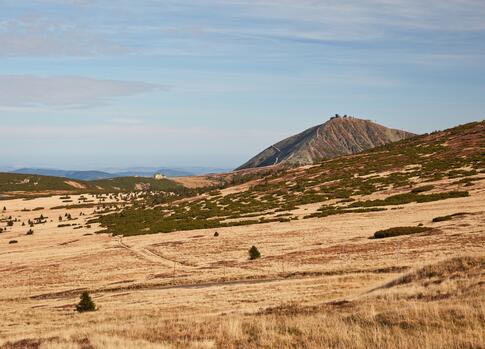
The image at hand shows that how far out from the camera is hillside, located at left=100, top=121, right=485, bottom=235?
62.3 meters

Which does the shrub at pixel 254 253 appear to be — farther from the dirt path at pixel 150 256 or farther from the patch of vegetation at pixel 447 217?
the patch of vegetation at pixel 447 217

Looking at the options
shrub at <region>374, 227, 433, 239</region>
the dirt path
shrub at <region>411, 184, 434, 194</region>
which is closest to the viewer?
shrub at <region>374, 227, 433, 239</region>

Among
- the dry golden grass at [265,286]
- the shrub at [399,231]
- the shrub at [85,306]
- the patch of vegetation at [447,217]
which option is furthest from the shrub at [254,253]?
the patch of vegetation at [447,217]

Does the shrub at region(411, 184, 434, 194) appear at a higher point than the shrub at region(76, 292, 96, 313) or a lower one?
higher

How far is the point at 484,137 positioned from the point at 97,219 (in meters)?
73.7

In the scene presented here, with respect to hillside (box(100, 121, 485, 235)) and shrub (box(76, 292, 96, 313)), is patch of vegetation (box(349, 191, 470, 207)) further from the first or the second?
shrub (box(76, 292, 96, 313))

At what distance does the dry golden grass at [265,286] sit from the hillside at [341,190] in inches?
251

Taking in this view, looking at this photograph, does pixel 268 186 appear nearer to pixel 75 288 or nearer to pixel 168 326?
pixel 75 288

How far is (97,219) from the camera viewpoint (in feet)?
285

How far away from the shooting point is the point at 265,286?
90.8 ft

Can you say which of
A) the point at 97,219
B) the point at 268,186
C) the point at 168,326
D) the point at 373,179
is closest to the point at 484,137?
the point at 373,179

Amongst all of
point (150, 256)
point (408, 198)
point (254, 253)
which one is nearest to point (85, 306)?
point (254, 253)

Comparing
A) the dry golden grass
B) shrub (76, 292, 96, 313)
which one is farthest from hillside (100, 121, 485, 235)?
shrub (76, 292, 96, 313)

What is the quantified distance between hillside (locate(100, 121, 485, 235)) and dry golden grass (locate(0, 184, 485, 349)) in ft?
20.9
